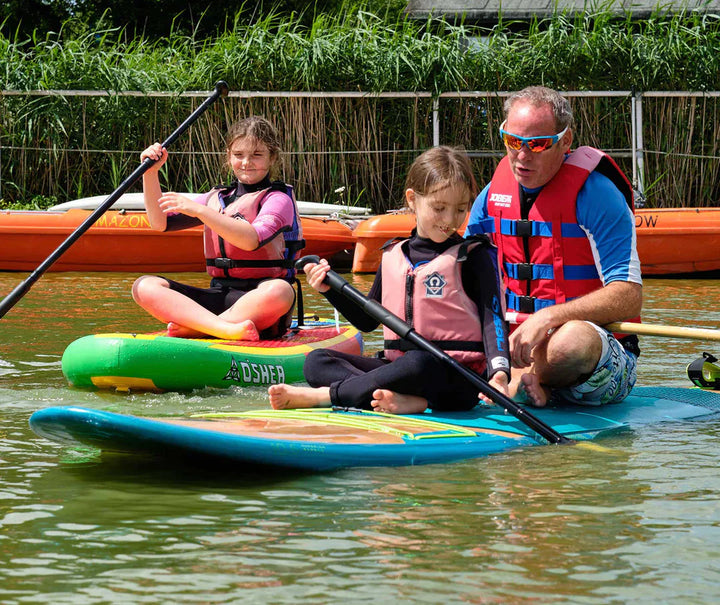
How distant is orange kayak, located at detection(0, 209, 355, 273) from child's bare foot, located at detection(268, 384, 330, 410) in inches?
243

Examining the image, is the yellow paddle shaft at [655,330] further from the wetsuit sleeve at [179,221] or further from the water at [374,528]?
the wetsuit sleeve at [179,221]

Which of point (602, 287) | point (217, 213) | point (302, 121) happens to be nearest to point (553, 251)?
point (602, 287)

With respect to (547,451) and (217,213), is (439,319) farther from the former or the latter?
(217,213)

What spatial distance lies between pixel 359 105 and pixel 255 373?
6555mm

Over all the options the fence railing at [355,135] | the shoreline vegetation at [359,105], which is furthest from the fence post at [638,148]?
the shoreline vegetation at [359,105]

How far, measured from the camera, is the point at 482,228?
420 cm

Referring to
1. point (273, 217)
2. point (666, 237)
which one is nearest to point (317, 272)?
point (273, 217)

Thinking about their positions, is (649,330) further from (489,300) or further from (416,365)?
(416,365)

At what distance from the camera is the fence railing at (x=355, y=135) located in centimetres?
1107

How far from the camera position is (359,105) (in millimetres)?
11148

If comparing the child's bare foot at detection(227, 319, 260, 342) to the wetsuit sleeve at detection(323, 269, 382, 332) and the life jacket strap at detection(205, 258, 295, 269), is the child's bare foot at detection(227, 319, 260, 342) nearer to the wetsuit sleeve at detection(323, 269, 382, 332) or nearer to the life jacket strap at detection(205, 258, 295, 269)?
the life jacket strap at detection(205, 258, 295, 269)

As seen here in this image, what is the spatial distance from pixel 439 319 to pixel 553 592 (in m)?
1.44

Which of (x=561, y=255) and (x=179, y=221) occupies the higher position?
(x=179, y=221)

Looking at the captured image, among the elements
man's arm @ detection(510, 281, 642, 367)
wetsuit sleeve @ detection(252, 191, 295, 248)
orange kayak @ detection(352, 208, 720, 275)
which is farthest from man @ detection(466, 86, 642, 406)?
orange kayak @ detection(352, 208, 720, 275)
